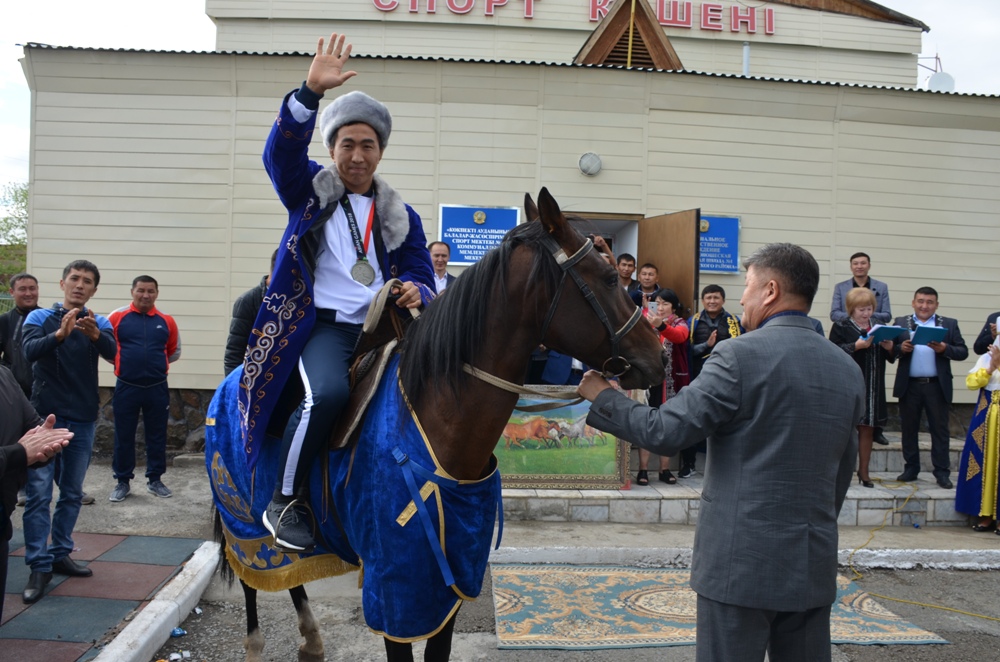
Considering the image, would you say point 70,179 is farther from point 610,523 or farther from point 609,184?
point 610,523

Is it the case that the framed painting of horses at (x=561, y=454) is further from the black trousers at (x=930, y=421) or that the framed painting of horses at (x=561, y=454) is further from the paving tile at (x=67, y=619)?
the paving tile at (x=67, y=619)

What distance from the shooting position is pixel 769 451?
223 cm

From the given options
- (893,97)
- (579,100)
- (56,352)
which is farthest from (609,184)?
(56,352)

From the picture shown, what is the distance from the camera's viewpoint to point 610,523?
6.64 metres

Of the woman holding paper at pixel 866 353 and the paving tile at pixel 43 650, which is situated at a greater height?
the woman holding paper at pixel 866 353

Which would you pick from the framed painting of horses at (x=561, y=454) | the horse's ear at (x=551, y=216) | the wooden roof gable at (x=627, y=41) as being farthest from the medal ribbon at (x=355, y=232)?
the wooden roof gable at (x=627, y=41)

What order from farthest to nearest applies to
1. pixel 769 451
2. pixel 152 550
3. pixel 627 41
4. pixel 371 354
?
1. pixel 627 41
2. pixel 152 550
3. pixel 371 354
4. pixel 769 451

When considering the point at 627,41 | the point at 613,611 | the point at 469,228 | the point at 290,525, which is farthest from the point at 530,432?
the point at 627,41

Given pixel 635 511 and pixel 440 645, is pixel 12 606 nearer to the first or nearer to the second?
pixel 440 645

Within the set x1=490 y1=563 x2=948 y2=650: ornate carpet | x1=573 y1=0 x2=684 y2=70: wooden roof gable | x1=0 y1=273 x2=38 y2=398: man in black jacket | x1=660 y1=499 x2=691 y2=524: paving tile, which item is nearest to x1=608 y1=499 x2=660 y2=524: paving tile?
x1=660 y1=499 x2=691 y2=524: paving tile

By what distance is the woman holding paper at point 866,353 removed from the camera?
290 inches

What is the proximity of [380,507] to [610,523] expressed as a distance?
4.58 meters

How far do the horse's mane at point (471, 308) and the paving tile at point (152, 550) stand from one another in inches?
146

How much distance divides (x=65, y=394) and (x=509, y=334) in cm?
413
